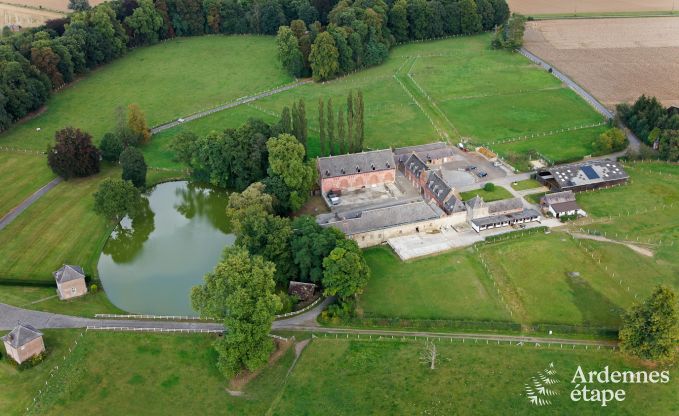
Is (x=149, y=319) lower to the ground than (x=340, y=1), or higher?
lower

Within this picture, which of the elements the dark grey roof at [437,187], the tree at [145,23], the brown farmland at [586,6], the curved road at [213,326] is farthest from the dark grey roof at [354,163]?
the brown farmland at [586,6]

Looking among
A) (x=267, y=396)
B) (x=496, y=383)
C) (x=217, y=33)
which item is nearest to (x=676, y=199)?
(x=496, y=383)

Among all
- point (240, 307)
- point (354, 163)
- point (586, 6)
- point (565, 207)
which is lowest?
point (565, 207)

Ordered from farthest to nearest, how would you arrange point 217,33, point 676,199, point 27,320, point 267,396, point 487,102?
point 217,33 < point 487,102 < point 676,199 < point 27,320 < point 267,396

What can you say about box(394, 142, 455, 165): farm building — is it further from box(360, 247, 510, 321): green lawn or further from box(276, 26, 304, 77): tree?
box(276, 26, 304, 77): tree

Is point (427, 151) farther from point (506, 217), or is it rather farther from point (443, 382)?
point (443, 382)

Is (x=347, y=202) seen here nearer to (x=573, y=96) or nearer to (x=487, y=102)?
(x=487, y=102)

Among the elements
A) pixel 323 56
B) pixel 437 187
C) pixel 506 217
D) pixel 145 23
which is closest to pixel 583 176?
pixel 506 217
